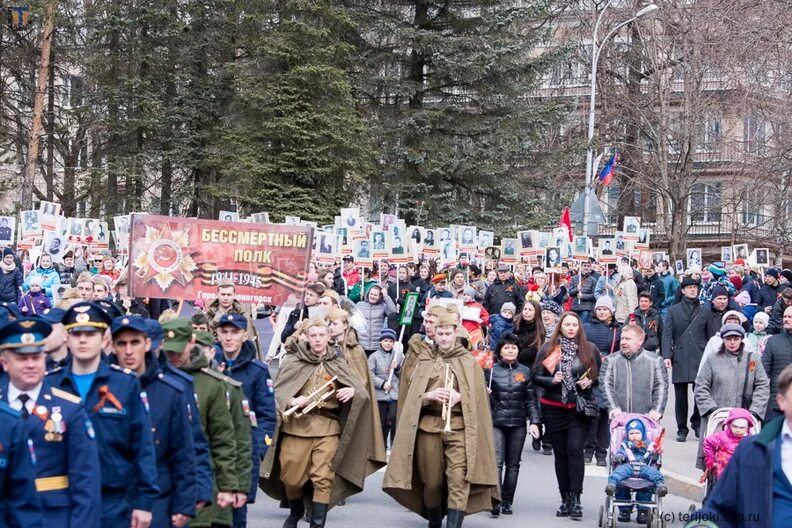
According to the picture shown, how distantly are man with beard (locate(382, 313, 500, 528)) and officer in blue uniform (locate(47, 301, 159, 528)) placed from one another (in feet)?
13.7

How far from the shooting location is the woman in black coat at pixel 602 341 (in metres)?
14.4

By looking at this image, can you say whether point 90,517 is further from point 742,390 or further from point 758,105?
point 758,105

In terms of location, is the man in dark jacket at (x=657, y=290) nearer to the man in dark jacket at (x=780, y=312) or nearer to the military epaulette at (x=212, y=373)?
the man in dark jacket at (x=780, y=312)

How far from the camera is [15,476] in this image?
532cm

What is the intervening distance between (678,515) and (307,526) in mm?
3298

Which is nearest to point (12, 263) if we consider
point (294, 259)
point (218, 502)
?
point (294, 259)

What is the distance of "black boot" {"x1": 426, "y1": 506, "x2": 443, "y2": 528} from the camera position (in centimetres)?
1064

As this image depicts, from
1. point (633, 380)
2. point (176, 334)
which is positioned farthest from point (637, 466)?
point (176, 334)

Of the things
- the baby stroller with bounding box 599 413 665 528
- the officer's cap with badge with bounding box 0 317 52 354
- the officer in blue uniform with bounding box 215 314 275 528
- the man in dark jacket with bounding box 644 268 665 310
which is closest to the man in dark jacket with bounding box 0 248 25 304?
the man in dark jacket with bounding box 644 268 665 310

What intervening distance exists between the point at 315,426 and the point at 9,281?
41.4ft

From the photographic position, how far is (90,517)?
568 cm

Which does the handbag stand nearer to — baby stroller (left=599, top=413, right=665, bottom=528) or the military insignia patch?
baby stroller (left=599, top=413, right=665, bottom=528)

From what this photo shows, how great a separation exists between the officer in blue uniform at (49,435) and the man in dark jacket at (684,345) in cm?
1130

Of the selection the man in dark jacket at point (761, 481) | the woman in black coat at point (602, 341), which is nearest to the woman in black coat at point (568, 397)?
the woman in black coat at point (602, 341)
